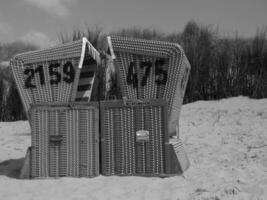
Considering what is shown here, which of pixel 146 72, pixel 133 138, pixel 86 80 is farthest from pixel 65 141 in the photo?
pixel 146 72

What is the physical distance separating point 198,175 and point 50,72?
168 cm

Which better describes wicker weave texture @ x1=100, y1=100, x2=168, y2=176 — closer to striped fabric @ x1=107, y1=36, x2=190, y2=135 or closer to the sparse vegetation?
striped fabric @ x1=107, y1=36, x2=190, y2=135

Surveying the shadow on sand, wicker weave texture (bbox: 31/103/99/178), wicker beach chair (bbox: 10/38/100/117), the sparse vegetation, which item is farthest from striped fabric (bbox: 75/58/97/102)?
the sparse vegetation

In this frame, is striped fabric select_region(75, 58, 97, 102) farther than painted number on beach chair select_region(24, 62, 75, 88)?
Yes

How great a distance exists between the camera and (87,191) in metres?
3.53

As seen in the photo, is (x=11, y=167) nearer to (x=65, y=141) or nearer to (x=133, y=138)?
(x=65, y=141)

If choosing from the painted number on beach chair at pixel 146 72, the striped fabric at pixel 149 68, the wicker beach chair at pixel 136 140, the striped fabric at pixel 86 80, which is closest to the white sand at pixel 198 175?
the wicker beach chair at pixel 136 140

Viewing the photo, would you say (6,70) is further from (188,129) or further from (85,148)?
(85,148)

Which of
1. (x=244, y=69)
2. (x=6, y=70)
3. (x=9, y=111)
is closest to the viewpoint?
(x=244, y=69)

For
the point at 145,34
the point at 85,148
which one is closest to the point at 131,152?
the point at 85,148

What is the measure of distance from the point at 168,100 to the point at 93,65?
1.08 m

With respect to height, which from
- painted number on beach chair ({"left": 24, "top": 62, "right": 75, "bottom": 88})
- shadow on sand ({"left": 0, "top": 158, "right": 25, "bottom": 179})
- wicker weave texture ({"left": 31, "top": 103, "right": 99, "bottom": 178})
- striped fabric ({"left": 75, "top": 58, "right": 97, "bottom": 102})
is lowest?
shadow on sand ({"left": 0, "top": 158, "right": 25, "bottom": 179})

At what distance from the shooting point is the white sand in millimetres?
3373

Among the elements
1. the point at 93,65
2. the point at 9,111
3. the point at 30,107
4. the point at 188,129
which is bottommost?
the point at 9,111
